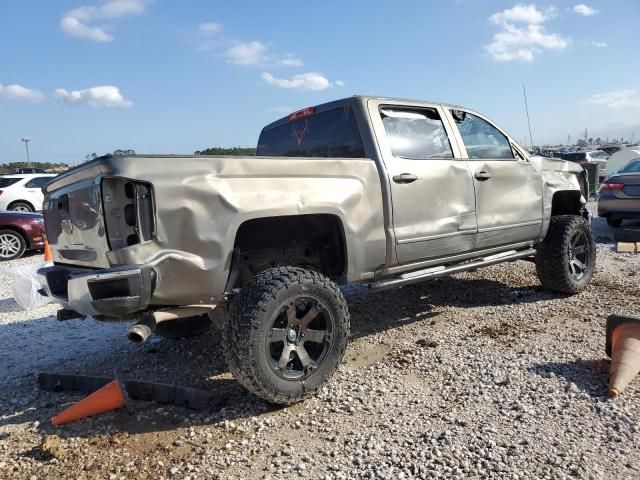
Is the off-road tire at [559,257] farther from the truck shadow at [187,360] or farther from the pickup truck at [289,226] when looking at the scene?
the pickup truck at [289,226]

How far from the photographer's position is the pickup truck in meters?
2.84

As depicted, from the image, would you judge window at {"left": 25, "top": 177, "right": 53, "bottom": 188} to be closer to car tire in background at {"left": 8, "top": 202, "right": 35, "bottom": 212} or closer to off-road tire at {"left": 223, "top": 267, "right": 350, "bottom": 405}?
car tire in background at {"left": 8, "top": 202, "right": 35, "bottom": 212}

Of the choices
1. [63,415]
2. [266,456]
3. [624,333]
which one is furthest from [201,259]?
[624,333]

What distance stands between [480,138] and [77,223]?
12.3 ft

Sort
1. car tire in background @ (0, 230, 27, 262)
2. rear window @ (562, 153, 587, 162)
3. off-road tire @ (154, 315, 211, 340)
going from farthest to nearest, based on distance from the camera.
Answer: rear window @ (562, 153, 587, 162) < car tire in background @ (0, 230, 27, 262) < off-road tire @ (154, 315, 211, 340)

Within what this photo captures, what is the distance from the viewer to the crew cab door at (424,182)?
3916mm

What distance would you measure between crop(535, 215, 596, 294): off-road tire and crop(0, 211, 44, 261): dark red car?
9.22m

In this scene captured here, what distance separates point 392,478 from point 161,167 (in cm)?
207

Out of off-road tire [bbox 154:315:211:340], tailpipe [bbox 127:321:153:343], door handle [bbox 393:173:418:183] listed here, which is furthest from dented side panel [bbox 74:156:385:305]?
off-road tire [bbox 154:315:211:340]

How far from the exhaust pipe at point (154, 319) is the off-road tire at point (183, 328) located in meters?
1.44

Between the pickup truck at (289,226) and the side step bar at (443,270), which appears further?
the side step bar at (443,270)

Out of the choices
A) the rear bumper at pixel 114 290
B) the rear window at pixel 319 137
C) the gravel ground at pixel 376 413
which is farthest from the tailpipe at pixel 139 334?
the rear window at pixel 319 137

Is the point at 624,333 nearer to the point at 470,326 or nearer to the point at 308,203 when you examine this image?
the point at 470,326

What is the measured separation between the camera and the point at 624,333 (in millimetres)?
3533
